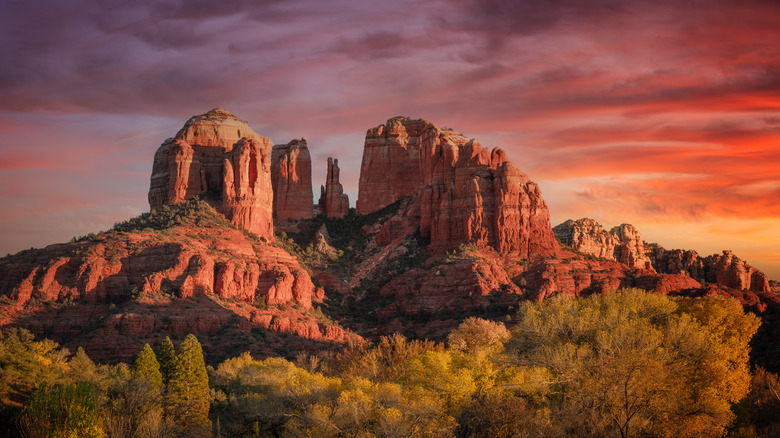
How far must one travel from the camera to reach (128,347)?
3462 inches

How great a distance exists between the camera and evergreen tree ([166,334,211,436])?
66312 mm

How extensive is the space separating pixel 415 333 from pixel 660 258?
66.7 meters

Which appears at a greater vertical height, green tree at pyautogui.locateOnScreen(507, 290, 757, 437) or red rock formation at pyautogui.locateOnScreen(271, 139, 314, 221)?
red rock formation at pyautogui.locateOnScreen(271, 139, 314, 221)

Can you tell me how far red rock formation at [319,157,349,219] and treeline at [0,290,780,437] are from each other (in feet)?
280

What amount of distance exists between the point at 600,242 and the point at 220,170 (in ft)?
225

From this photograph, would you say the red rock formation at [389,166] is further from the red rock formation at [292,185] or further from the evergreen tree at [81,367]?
the evergreen tree at [81,367]

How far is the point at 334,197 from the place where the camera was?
159125 mm

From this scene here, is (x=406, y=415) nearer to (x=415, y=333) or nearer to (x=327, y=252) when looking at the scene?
(x=415, y=333)

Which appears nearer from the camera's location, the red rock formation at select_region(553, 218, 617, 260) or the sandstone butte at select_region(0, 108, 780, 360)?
the sandstone butte at select_region(0, 108, 780, 360)

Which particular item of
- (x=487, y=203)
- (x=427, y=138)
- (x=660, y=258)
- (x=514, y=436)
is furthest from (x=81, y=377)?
(x=660, y=258)

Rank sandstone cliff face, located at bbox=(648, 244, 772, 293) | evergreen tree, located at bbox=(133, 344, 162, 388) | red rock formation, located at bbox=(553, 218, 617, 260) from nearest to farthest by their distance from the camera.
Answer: evergreen tree, located at bbox=(133, 344, 162, 388) < sandstone cliff face, located at bbox=(648, 244, 772, 293) < red rock formation, located at bbox=(553, 218, 617, 260)

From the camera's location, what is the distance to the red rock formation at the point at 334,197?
521ft

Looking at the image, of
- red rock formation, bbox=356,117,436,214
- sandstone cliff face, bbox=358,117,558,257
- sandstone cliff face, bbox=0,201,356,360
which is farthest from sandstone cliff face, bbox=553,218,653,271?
sandstone cliff face, bbox=0,201,356,360

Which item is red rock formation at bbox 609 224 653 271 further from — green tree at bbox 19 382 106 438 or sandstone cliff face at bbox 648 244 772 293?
green tree at bbox 19 382 106 438
